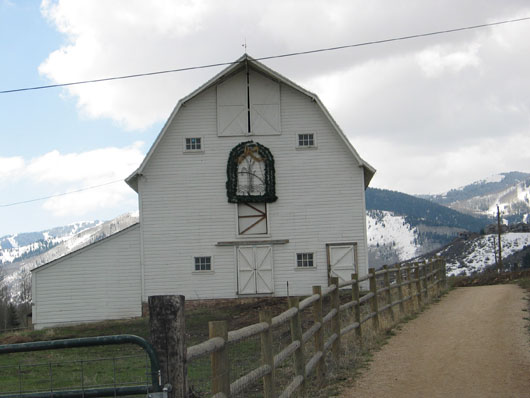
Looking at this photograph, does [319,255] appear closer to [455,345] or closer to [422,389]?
[455,345]

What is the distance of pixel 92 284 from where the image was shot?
25.7 m

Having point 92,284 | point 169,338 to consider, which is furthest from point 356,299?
point 92,284

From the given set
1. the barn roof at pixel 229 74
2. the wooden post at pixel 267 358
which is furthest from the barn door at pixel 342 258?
the wooden post at pixel 267 358

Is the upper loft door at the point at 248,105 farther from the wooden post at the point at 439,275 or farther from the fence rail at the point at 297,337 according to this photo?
the fence rail at the point at 297,337

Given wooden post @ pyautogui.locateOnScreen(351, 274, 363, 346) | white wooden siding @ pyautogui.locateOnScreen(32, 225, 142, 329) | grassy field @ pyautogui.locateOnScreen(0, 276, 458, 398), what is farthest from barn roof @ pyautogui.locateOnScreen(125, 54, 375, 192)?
wooden post @ pyautogui.locateOnScreen(351, 274, 363, 346)

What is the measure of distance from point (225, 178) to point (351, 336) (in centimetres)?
1364

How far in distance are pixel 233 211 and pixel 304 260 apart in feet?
10.6

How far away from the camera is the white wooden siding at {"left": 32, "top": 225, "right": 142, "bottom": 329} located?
25531mm

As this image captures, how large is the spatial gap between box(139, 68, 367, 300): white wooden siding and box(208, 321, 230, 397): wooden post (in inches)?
789

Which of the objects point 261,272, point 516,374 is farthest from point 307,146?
point 516,374

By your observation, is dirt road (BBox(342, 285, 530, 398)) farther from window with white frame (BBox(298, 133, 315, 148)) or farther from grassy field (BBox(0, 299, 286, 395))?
window with white frame (BBox(298, 133, 315, 148))

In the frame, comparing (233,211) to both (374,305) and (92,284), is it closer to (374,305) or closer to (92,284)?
(92,284)

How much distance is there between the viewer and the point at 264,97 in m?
25.7

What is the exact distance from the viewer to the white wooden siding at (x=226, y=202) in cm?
2530
